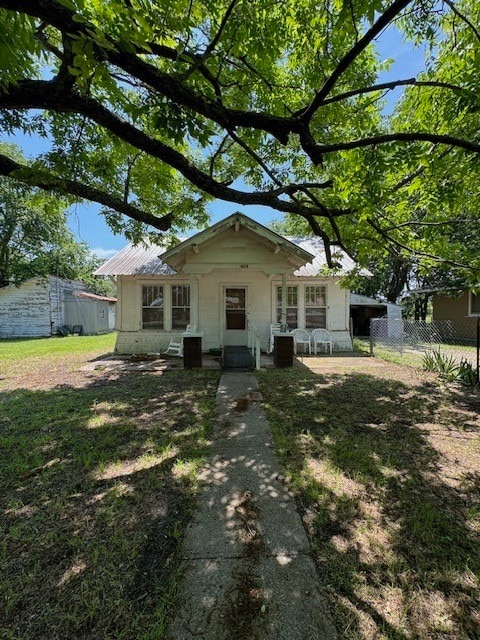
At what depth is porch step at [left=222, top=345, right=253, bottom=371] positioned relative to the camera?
28.8 ft

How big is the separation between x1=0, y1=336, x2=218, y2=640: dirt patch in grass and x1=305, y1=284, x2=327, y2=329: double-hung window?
7428 mm

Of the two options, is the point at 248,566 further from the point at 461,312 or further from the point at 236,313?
the point at 461,312

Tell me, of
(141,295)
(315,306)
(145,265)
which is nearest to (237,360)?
(315,306)

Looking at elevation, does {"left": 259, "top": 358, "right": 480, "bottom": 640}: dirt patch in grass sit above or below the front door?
below

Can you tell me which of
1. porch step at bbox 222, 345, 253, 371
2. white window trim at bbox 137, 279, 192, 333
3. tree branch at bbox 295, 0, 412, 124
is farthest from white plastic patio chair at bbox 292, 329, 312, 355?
tree branch at bbox 295, 0, 412, 124

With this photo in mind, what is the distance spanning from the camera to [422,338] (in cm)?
1201

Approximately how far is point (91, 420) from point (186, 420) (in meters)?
1.59

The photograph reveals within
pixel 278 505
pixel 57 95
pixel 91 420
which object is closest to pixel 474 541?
pixel 278 505

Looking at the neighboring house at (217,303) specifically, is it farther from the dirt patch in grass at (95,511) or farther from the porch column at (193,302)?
the dirt patch in grass at (95,511)

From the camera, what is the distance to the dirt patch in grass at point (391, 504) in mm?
1797

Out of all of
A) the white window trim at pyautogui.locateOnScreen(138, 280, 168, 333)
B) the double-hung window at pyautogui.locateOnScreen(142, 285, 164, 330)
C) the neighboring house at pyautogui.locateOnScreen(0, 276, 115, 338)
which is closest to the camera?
the white window trim at pyautogui.locateOnScreen(138, 280, 168, 333)

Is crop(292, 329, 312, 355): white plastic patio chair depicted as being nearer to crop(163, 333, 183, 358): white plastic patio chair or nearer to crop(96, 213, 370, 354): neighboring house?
crop(96, 213, 370, 354): neighboring house

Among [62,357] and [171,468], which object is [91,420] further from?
[62,357]

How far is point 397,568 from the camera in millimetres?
2082
